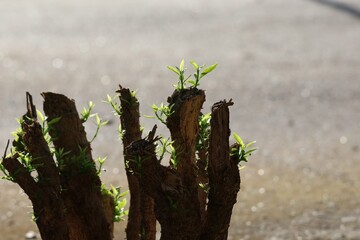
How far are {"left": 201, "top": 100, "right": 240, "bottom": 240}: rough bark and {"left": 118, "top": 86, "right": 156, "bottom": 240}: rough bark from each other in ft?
0.68

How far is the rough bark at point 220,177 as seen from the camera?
2121 millimetres

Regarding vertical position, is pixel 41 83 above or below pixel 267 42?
below

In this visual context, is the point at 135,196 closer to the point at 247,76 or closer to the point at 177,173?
the point at 177,173

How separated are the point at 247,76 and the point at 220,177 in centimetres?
536

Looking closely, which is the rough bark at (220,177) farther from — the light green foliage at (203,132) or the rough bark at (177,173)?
the light green foliage at (203,132)

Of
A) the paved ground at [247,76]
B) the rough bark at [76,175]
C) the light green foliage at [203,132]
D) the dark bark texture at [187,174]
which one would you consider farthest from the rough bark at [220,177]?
the paved ground at [247,76]

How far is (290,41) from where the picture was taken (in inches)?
345

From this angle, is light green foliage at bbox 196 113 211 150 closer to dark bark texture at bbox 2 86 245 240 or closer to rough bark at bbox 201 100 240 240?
dark bark texture at bbox 2 86 245 240

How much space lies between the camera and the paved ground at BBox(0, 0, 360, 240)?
4719mm

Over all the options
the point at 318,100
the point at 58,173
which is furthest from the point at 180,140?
the point at 318,100

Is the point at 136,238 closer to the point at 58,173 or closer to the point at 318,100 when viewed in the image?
the point at 58,173

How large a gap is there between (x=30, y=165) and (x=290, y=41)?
6808 mm

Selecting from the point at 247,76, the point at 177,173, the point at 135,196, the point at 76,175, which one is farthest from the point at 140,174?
the point at 247,76

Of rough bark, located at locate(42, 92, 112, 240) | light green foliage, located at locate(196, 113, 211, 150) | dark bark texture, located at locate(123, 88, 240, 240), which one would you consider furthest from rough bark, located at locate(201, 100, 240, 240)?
rough bark, located at locate(42, 92, 112, 240)
